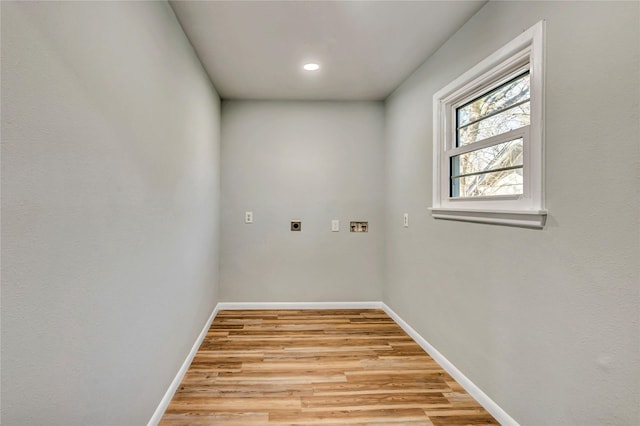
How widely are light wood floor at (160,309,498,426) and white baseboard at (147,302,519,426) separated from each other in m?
0.04

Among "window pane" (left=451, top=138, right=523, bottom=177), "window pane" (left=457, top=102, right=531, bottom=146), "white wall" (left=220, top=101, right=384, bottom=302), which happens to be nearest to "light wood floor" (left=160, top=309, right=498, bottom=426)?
"white wall" (left=220, top=101, right=384, bottom=302)

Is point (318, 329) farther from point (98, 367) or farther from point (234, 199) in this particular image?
point (98, 367)

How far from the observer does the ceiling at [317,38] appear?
76.4 inches

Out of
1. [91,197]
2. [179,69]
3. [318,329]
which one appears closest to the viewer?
[91,197]

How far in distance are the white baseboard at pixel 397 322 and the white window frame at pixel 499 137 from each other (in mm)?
1046

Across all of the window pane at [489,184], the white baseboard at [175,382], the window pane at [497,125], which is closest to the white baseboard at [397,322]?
the white baseboard at [175,382]

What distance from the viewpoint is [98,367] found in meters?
1.17

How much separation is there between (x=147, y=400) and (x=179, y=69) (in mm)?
1916

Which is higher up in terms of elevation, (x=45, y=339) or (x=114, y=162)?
(x=114, y=162)

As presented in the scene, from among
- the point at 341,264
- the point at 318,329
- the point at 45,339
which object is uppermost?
the point at 45,339

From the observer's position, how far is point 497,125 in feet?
6.44

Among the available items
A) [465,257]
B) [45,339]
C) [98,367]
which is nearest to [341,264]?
[465,257]

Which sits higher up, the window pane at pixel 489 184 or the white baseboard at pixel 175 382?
the window pane at pixel 489 184

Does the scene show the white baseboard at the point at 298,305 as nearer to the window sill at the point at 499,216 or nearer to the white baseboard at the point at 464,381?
the white baseboard at the point at 464,381
